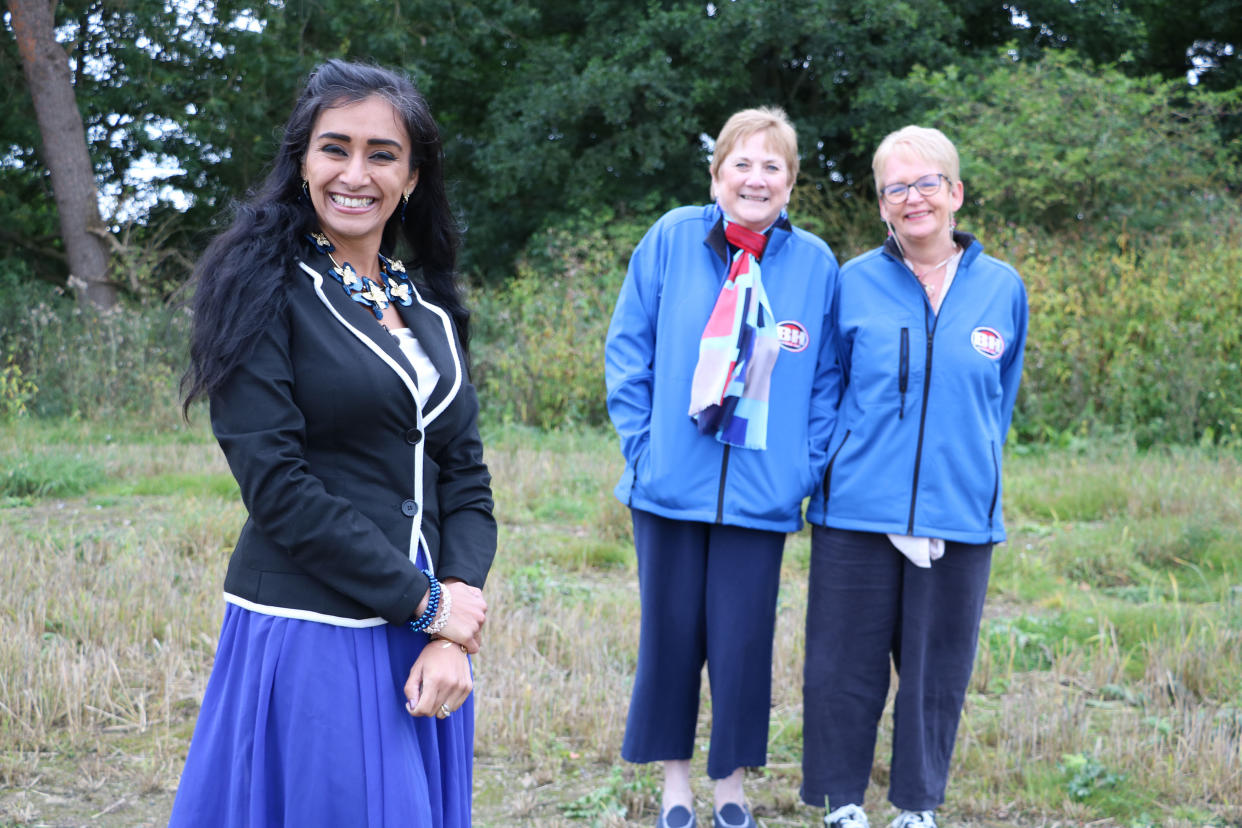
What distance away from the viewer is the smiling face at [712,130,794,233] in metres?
3.47

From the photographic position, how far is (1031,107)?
13891mm

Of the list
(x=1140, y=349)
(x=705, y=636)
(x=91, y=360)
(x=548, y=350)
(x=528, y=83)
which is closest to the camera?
(x=705, y=636)

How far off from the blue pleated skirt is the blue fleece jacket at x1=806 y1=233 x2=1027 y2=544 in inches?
67.7

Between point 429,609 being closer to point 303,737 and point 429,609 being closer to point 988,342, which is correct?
point 303,737

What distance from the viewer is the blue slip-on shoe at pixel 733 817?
3523mm

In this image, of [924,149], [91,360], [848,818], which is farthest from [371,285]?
[91,360]

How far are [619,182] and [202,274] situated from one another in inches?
666

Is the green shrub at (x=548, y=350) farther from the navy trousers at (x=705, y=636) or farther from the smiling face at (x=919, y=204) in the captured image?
the smiling face at (x=919, y=204)

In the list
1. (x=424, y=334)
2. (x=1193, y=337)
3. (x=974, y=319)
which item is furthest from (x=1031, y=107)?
(x=424, y=334)

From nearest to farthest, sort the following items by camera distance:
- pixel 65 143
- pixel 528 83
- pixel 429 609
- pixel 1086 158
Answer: pixel 429 609
pixel 1086 158
pixel 65 143
pixel 528 83

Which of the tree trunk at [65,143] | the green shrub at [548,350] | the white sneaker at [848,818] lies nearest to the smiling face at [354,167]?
the white sneaker at [848,818]

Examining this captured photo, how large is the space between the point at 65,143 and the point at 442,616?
1566 cm

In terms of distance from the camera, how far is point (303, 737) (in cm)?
204

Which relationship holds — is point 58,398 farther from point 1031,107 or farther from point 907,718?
point 1031,107
